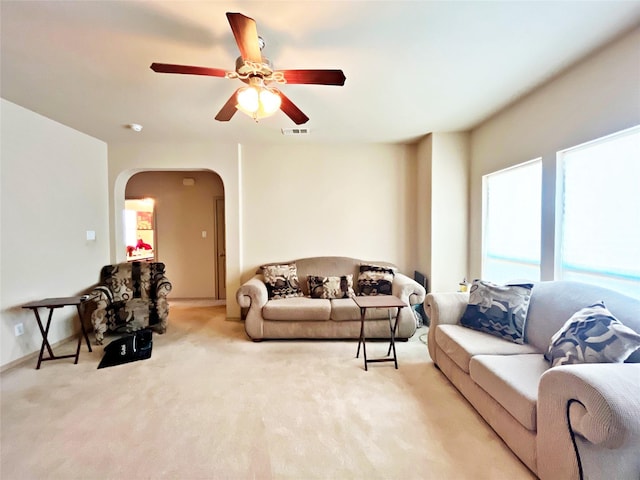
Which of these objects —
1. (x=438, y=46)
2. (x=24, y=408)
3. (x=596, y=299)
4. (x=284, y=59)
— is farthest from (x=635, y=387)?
(x=24, y=408)

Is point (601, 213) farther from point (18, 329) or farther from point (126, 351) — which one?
Result: point (18, 329)

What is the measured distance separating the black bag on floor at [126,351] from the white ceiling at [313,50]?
97.2 inches

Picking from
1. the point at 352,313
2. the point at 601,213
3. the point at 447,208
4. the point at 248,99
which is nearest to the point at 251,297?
the point at 352,313

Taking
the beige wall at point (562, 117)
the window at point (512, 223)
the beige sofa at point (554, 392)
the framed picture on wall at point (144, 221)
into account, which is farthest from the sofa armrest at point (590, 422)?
the framed picture on wall at point (144, 221)

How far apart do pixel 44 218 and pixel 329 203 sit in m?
3.45

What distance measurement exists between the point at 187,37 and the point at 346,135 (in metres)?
2.39

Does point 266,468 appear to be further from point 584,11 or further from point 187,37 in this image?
point 584,11

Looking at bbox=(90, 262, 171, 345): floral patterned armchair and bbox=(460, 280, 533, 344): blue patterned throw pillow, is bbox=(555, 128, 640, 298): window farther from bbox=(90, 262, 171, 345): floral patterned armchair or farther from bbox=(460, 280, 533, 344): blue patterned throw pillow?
bbox=(90, 262, 171, 345): floral patterned armchair

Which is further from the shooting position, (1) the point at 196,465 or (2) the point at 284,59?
(2) the point at 284,59

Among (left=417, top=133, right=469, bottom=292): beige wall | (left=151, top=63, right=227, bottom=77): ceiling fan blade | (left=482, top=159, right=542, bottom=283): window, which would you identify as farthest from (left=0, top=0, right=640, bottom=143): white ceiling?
(left=482, top=159, right=542, bottom=283): window

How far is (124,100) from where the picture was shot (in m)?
2.75

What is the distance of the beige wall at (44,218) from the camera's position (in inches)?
111

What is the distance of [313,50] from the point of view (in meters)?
2.00

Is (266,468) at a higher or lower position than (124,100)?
lower
